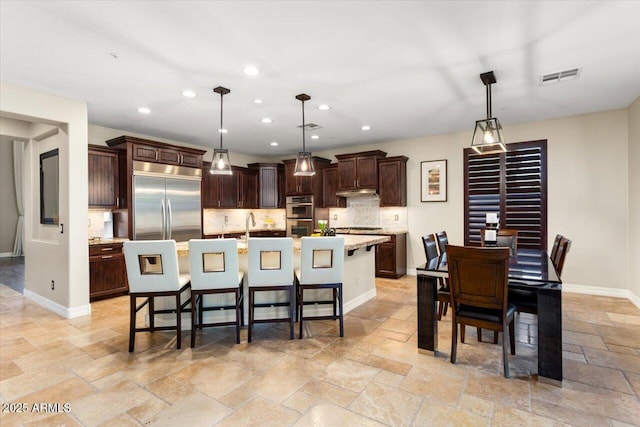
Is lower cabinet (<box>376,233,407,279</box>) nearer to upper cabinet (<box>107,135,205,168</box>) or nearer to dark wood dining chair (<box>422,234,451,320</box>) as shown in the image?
dark wood dining chair (<box>422,234,451,320</box>)

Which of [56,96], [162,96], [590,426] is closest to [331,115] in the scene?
[162,96]

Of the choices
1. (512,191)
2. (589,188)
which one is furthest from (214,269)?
(589,188)

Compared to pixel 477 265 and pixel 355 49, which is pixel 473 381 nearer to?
pixel 477 265

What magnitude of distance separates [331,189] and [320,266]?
3.90 metres

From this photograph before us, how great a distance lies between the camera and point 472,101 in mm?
4129

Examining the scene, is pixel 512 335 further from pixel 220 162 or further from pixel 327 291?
pixel 220 162

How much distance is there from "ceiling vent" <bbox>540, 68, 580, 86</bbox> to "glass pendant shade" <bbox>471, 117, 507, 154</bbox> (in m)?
0.79

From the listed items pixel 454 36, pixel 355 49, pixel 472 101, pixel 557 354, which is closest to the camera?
pixel 557 354

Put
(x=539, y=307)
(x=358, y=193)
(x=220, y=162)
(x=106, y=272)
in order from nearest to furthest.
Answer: (x=539, y=307)
(x=220, y=162)
(x=106, y=272)
(x=358, y=193)

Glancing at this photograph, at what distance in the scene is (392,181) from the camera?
6.15 meters

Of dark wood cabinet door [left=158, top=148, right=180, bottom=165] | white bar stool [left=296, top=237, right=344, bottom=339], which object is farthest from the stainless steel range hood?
white bar stool [left=296, top=237, right=344, bottom=339]

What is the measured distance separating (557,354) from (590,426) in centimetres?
51

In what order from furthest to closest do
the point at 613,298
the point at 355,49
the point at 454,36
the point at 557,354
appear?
the point at 613,298, the point at 355,49, the point at 454,36, the point at 557,354

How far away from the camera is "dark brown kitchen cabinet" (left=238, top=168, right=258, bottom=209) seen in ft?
23.2
